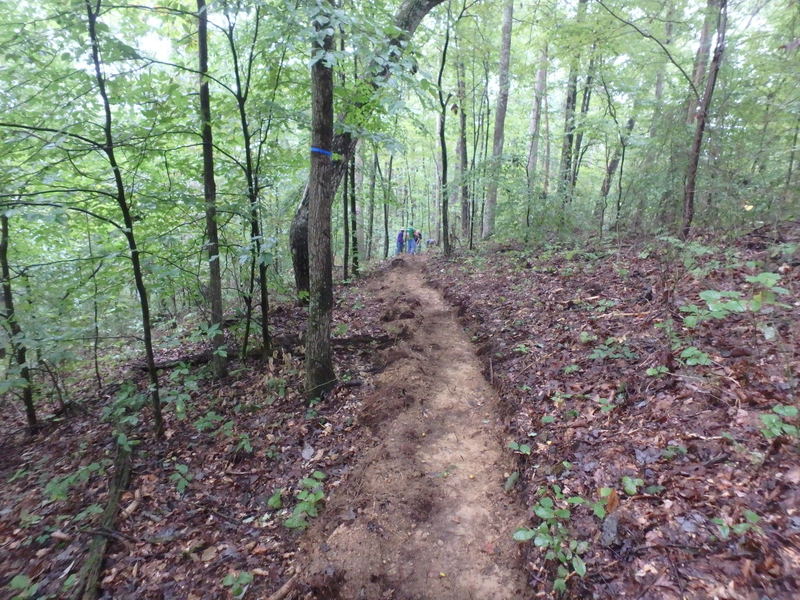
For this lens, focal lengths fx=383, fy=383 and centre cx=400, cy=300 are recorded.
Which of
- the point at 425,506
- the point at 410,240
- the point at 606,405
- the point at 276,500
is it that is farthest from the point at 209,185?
the point at 410,240

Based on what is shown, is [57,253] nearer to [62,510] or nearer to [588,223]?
[62,510]

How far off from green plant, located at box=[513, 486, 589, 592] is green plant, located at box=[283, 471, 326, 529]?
2017 millimetres

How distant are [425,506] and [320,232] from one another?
11.8 feet

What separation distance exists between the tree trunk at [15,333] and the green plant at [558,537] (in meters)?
5.19

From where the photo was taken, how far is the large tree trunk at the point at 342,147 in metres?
6.77

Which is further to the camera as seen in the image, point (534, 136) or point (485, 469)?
point (534, 136)

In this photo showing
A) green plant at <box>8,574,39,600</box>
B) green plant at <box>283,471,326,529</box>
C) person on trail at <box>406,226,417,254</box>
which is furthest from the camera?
person on trail at <box>406,226,417,254</box>

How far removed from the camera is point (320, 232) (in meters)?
5.29

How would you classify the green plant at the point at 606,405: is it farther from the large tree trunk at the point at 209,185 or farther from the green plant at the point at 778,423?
the large tree trunk at the point at 209,185

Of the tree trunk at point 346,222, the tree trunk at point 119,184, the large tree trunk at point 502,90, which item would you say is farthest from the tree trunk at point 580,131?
the tree trunk at point 119,184

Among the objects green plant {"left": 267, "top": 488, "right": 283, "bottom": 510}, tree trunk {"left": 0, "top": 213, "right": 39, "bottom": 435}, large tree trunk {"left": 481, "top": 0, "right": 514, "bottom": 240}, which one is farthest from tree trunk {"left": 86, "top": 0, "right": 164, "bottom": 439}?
large tree trunk {"left": 481, "top": 0, "right": 514, "bottom": 240}

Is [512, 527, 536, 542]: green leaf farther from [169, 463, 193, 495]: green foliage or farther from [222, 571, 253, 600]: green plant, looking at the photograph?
[169, 463, 193, 495]: green foliage

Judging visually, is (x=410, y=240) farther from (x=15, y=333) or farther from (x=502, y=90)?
(x=15, y=333)

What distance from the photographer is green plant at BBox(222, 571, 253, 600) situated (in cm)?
315
